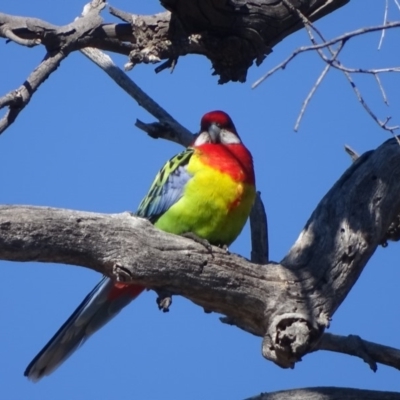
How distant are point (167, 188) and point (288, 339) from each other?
1.44 m

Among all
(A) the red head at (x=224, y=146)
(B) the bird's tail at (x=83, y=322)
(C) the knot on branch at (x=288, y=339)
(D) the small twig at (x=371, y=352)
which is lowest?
(B) the bird's tail at (x=83, y=322)

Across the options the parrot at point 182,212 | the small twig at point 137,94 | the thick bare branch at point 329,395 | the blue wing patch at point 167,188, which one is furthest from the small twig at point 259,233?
the thick bare branch at point 329,395

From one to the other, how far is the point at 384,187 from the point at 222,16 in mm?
1429

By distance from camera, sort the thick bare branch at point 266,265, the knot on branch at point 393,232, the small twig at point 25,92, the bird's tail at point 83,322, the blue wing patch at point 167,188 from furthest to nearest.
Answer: the knot on branch at point 393,232 < the blue wing patch at point 167,188 < the bird's tail at point 83,322 < the small twig at point 25,92 < the thick bare branch at point 266,265

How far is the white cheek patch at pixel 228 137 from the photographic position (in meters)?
5.93

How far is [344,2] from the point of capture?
574 centimetres

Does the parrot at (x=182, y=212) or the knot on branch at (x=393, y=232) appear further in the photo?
the knot on branch at (x=393, y=232)

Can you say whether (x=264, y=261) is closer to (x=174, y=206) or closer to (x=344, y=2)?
(x=174, y=206)

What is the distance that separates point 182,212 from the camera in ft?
17.0

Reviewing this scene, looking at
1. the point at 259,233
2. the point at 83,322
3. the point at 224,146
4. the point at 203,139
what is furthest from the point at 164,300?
the point at 203,139

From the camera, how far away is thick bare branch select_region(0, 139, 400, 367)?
3799 mm

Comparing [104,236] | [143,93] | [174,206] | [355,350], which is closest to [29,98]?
[104,236]

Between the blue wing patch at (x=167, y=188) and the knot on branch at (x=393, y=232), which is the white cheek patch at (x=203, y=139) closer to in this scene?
the blue wing patch at (x=167, y=188)

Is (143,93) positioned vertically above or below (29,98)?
above
